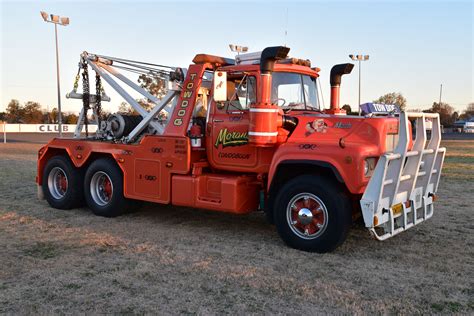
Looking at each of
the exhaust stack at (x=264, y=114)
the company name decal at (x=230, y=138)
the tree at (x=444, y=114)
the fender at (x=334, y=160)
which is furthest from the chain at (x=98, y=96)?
the tree at (x=444, y=114)

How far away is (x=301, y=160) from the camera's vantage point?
579 cm

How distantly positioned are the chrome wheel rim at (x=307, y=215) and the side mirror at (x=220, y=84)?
1.85 metres

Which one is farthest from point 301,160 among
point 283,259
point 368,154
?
point 283,259

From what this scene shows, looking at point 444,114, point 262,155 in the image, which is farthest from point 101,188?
point 444,114

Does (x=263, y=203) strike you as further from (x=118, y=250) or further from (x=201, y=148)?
(x=118, y=250)

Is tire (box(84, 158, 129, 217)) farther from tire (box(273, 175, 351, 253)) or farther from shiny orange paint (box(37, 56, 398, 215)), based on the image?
tire (box(273, 175, 351, 253))

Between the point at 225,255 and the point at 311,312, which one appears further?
the point at 225,255

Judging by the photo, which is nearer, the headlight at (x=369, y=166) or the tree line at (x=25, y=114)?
the headlight at (x=369, y=166)

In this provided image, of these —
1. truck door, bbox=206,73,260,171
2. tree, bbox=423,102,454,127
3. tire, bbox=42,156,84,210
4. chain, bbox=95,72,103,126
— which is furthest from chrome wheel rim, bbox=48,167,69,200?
tree, bbox=423,102,454,127

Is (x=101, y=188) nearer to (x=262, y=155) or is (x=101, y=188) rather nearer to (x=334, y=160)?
(x=262, y=155)

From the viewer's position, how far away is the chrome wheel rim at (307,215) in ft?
19.0

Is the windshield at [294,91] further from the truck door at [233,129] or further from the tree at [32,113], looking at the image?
the tree at [32,113]

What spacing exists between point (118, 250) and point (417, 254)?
3833 mm

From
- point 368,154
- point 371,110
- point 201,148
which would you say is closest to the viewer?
point 368,154
